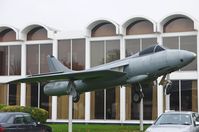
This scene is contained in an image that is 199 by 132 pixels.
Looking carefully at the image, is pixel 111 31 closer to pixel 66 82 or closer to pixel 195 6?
pixel 195 6

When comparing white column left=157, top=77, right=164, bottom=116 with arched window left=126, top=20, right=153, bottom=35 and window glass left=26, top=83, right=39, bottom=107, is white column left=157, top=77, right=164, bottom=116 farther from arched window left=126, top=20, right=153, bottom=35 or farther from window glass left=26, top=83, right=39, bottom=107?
window glass left=26, top=83, right=39, bottom=107

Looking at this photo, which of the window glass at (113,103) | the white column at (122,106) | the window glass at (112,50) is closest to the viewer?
the white column at (122,106)

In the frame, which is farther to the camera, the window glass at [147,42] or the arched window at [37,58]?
the arched window at [37,58]

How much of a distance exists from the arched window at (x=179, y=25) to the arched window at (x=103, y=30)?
13.2 ft

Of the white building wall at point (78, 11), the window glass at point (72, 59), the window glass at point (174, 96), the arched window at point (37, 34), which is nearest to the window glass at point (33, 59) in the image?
the arched window at point (37, 34)

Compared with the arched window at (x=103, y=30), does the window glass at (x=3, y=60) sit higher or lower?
lower

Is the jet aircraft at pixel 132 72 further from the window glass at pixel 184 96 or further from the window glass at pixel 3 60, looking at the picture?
the window glass at pixel 3 60

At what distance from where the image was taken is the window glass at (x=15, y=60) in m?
38.2

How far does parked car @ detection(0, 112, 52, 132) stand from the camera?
18859 millimetres

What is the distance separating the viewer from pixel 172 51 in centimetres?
1966

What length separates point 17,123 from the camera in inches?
763

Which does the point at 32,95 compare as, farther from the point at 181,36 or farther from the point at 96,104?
the point at 181,36

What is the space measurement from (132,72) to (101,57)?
15.2m

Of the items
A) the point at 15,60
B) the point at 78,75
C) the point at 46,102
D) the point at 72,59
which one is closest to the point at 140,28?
the point at 72,59
